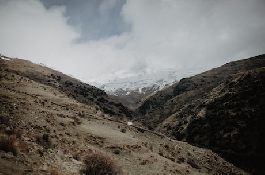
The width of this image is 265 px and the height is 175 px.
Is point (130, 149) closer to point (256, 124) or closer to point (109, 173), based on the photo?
point (109, 173)

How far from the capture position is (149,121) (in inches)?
3880

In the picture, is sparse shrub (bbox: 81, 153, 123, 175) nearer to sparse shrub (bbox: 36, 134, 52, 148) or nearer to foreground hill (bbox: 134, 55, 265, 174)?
sparse shrub (bbox: 36, 134, 52, 148)

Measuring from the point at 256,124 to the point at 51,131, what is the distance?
42.3 metres

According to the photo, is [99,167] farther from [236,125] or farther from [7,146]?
[236,125]

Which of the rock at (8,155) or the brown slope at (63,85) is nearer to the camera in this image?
the rock at (8,155)

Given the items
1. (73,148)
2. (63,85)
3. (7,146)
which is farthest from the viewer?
(63,85)

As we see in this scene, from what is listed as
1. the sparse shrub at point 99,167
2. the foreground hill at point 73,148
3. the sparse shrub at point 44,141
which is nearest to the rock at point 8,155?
the foreground hill at point 73,148

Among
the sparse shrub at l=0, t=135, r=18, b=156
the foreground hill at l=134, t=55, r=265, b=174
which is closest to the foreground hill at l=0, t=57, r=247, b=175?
the sparse shrub at l=0, t=135, r=18, b=156

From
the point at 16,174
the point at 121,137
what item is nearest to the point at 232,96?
the point at 121,137

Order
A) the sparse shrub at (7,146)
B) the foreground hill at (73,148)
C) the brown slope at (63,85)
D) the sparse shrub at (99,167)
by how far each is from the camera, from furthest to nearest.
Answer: the brown slope at (63,85)
the sparse shrub at (99,167)
the foreground hill at (73,148)
the sparse shrub at (7,146)

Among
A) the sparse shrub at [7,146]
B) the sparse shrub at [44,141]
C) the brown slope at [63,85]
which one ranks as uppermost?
the brown slope at [63,85]

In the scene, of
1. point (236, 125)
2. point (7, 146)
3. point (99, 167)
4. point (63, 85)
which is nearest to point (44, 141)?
point (7, 146)

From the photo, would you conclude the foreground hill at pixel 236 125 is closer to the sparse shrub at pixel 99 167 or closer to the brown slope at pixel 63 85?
the sparse shrub at pixel 99 167

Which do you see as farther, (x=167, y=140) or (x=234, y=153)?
(x=234, y=153)
